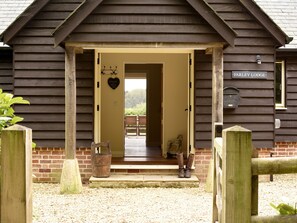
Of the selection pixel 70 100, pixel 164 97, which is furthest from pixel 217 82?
pixel 164 97

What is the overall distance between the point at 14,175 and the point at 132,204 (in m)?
4.20

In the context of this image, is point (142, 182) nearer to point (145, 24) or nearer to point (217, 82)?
point (217, 82)

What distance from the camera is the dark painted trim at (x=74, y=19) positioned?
752cm

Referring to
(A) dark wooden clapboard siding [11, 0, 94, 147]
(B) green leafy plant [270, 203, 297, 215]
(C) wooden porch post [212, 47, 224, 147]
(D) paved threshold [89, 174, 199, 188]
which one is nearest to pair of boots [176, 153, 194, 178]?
(D) paved threshold [89, 174, 199, 188]

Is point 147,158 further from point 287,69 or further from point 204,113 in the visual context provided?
point 287,69

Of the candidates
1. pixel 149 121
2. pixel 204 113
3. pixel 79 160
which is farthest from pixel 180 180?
pixel 149 121

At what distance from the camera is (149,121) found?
1388cm

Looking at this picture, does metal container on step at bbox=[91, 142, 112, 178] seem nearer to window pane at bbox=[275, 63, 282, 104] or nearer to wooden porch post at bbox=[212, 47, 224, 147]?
wooden porch post at bbox=[212, 47, 224, 147]

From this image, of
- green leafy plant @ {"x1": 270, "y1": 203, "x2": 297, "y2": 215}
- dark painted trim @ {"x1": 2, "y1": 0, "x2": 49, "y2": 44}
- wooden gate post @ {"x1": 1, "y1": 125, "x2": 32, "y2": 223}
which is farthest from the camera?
dark painted trim @ {"x1": 2, "y1": 0, "x2": 49, "y2": 44}

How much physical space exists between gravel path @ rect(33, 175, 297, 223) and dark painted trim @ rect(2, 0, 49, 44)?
312cm

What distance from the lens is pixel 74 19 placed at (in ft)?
24.8

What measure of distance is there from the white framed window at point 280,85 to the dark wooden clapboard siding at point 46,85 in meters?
4.66

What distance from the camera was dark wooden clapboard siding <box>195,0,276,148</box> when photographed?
899 centimetres

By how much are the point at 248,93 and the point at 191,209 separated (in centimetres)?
353
